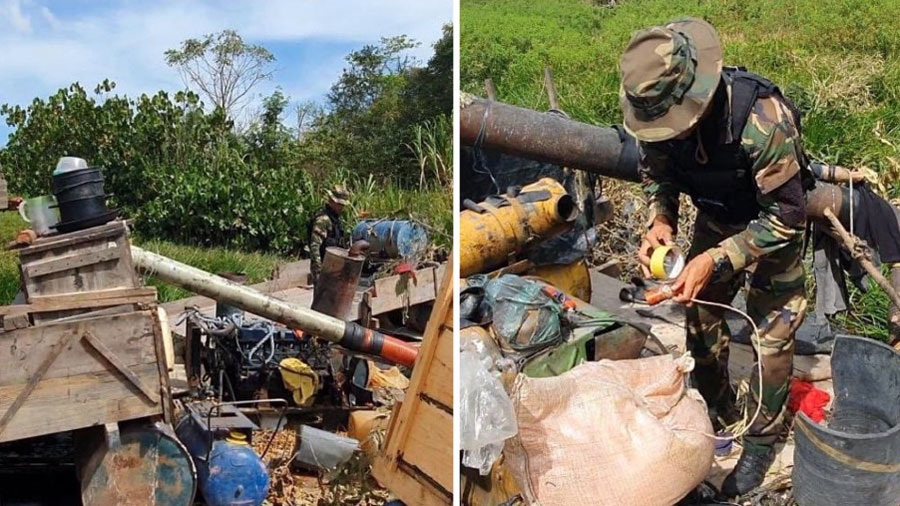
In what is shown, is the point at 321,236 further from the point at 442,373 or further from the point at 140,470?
the point at 442,373

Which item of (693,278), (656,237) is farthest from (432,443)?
(656,237)

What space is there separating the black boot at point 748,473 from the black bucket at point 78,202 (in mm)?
2526

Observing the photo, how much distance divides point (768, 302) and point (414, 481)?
1417mm

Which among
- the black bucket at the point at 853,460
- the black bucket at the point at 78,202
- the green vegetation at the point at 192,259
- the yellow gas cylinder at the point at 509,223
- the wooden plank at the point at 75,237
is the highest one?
the black bucket at the point at 78,202

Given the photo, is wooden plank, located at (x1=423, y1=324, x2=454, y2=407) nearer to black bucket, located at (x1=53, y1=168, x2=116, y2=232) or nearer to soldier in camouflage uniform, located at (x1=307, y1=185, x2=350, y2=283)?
black bucket, located at (x1=53, y1=168, x2=116, y2=232)

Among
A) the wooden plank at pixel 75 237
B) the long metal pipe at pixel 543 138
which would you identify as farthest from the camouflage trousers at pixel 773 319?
the wooden plank at pixel 75 237

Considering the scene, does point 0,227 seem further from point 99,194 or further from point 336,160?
point 99,194

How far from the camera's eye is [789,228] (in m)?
3.24

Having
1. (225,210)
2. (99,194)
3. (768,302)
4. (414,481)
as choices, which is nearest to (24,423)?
(99,194)

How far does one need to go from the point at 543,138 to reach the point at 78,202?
1.92 m

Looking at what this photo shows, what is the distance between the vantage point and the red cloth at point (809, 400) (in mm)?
4003

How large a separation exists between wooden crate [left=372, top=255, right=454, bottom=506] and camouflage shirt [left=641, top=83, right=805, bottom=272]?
939mm

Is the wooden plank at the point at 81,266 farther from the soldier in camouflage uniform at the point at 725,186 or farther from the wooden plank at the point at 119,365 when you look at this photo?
the soldier in camouflage uniform at the point at 725,186

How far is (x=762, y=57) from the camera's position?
26.5ft
